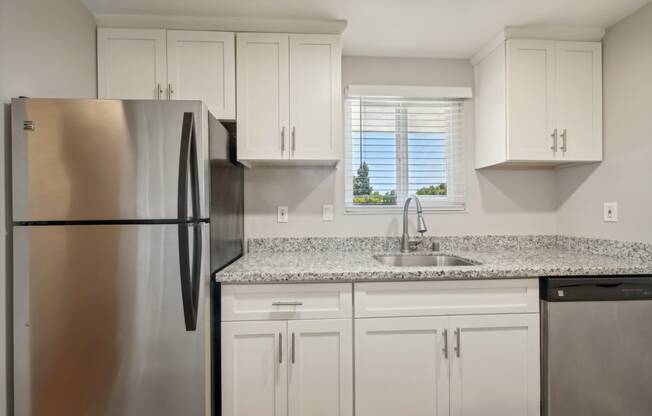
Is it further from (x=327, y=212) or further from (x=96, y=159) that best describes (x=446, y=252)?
(x=96, y=159)

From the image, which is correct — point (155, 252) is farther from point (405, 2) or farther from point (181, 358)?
point (405, 2)

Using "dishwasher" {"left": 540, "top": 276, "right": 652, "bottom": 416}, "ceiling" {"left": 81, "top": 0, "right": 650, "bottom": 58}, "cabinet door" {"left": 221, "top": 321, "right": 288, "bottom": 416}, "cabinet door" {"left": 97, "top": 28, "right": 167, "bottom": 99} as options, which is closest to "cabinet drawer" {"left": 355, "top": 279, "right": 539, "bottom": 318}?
"dishwasher" {"left": 540, "top": 276, "right": 652, "bottom": 416}

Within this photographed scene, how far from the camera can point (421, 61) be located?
2.20 meters

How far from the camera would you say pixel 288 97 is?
177cm

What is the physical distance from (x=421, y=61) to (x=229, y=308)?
2013 mm

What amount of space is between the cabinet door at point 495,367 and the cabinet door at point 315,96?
3.78 feet

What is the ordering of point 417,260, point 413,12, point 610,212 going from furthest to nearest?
1. point 417,260
2. point 610,212
3. point 413,12

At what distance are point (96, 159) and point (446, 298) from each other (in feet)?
5.37

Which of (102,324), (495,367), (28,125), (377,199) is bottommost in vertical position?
(495,367)

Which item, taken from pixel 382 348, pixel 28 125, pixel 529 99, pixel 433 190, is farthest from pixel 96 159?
pixel 529 99

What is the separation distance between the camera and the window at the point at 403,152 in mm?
2195

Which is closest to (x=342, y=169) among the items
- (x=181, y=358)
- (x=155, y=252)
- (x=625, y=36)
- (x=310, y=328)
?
(x=310, y=328)

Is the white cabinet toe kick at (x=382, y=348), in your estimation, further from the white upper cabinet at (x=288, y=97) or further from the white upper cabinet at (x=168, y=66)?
the white upper cabinet at (x=168, y=66)

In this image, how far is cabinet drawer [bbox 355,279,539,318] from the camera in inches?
58.1
